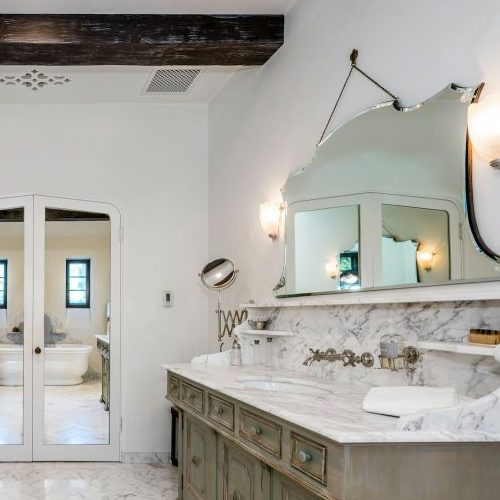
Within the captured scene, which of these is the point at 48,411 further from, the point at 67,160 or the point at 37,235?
the point at 67,160

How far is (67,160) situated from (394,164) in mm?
3483

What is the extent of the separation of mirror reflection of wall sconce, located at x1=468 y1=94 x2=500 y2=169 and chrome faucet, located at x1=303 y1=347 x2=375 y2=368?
1.06 metres

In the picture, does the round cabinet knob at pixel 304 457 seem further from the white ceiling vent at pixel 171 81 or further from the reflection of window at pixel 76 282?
the reflection of window at pixel 76 282

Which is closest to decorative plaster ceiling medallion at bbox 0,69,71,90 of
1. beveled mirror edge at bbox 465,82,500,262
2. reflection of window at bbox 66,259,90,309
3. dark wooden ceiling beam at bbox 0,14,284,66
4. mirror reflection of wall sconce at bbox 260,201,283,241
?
dark wooden ceiling beam at bbox 0,14,284,66

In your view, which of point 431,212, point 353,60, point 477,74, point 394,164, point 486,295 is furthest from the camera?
point 353,60

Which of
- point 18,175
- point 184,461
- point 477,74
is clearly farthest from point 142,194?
point 477,74

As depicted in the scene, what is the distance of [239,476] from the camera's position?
274 cm

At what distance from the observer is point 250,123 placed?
14.7 ft

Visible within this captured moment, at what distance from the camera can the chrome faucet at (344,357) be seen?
2758 millimetres

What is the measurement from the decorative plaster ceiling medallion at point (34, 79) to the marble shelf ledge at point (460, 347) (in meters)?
3.60

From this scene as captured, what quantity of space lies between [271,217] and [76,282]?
217cm

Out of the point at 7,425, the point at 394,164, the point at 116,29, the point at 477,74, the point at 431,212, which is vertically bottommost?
the point at 7,425

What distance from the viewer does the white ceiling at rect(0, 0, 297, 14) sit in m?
3.63

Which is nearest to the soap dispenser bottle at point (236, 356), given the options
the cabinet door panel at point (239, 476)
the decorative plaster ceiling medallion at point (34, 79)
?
the cabinet door panel at point (239, 476)
